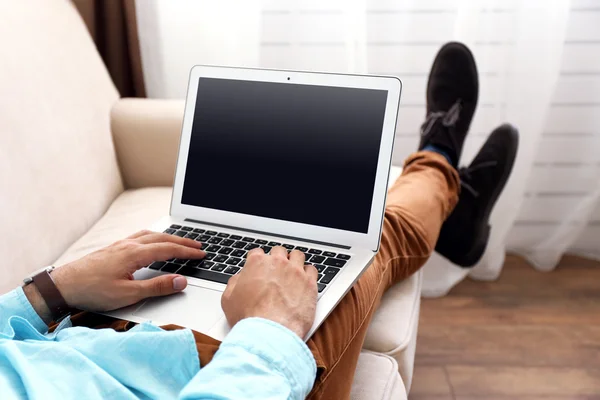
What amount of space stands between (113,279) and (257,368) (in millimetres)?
286

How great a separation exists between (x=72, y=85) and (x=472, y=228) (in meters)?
0.98

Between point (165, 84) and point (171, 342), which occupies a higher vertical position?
point (165, 84)

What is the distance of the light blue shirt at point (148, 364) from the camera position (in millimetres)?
625

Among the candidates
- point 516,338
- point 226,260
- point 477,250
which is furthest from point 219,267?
point 516,338

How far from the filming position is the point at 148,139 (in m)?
1.47

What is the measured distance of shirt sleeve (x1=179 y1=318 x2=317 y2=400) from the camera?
1.99ft

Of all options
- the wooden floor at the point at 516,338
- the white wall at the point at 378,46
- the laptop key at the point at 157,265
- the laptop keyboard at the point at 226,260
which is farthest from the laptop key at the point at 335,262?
the white wall at the point at 378,46

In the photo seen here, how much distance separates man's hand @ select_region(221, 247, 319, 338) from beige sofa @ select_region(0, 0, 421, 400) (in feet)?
0.73

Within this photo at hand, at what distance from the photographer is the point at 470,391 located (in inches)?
55.1

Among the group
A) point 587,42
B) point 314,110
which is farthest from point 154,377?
point 587,42

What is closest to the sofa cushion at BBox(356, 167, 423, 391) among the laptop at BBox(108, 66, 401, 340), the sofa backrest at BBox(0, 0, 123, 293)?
the laptop at BBox(108, 66, 401, 340)

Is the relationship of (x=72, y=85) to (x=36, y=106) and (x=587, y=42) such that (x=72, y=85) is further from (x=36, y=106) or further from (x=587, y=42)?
(x=587, y=42)

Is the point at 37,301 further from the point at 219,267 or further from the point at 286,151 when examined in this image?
the point at 286,151

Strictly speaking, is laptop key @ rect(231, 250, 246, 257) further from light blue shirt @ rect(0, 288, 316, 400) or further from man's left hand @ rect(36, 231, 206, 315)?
light blue shirt @ rect(0, 288, 316, 400)
